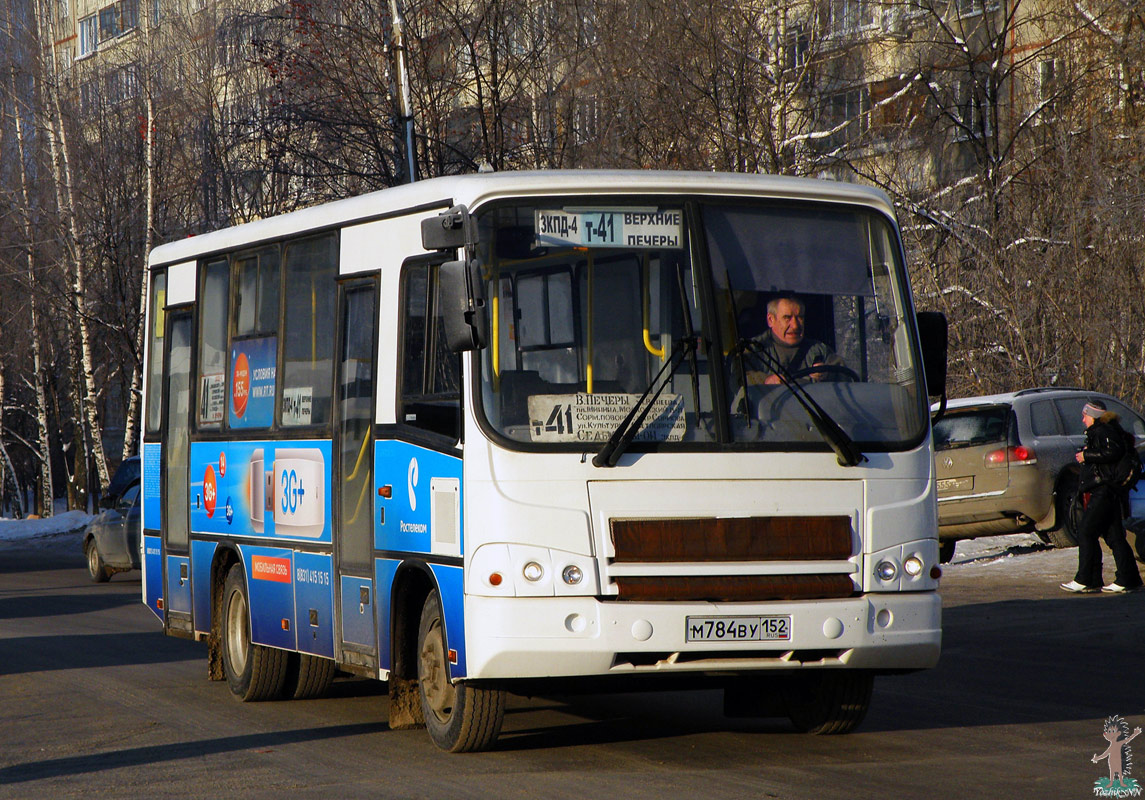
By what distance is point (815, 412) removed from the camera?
8.13 meters

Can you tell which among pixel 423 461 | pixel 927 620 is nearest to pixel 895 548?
A: pixel 927 620

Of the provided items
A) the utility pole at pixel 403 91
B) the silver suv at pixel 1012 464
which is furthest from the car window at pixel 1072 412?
the utility pole at pixel 403 91

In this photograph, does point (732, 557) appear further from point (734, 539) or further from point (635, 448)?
point (635, 448)

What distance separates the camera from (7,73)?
1718 inches

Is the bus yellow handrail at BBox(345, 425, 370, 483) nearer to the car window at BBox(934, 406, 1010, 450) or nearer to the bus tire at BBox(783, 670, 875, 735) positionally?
the bus tire at BBox(783, 670, 875, 735)

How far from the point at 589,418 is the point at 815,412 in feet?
3.67

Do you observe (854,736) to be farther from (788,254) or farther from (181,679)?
(181,679)

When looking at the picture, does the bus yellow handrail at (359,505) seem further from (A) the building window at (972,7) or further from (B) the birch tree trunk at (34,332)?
(B) the birch tree trunk at (34,332)

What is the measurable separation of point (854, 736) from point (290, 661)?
155 inches

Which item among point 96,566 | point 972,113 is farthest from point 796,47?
point 96,566

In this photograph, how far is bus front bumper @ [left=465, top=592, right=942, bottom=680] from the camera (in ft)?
25.1

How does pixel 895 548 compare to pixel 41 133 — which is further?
pixel 41 133

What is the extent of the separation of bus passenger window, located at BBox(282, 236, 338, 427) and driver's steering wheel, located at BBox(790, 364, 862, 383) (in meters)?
2.88

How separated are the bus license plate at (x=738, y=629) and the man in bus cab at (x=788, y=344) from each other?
3.79 feet
